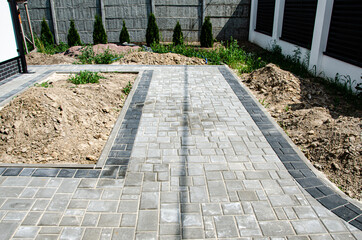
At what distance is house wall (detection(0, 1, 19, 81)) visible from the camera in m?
8.21

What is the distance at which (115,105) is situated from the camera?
6.47m

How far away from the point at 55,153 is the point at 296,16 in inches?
351

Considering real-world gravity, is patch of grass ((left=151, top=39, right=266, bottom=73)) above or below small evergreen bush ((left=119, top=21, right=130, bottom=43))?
below

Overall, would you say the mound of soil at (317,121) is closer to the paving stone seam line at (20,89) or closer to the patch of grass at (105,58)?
the patch of grass at (105,58)

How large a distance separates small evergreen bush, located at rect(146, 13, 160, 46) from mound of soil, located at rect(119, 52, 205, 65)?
2.54 metres

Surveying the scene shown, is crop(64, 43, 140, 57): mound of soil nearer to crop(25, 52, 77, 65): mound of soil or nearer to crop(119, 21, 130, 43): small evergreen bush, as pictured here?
crop(25, 52, 77, 65): mound of soil

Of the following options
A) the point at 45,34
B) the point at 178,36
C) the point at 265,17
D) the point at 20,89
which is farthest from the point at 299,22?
the point at 45,34

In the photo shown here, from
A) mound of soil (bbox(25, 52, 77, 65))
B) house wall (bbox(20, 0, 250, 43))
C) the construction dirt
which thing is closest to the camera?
the construction dirt

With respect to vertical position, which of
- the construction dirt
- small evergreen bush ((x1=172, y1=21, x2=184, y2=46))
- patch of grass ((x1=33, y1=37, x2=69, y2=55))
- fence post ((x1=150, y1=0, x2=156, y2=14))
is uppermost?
fence post ((x1=150, y1=0, x2=156, y2=14))

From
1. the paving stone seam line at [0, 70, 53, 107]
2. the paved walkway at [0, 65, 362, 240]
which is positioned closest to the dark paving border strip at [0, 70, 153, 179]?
the paved walkway at [0, 65, 362, 240]

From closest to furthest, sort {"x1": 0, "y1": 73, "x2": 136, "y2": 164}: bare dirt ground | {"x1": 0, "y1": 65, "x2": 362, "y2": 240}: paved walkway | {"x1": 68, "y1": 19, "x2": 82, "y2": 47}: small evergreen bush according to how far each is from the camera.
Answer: {"x1": 0, "y1": 65, "x2": 362, "y2": 240}: paved walkway, {"x1": 0, "y1": 73, "x2": 136, "y2": 164}: bare dirt ground, {"x1": 68, "y1": 19, "x2": 82, "y2": 47}: small evergreen bush

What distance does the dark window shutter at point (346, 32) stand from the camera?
21.7 feet

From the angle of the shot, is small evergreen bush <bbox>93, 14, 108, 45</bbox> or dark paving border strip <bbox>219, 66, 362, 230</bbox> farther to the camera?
small evergreen bush <bbox>93, 14, 108, 45</bbox>

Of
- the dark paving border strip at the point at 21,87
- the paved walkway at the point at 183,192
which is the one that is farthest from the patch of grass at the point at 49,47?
the paved walkway at the point at 183,192
